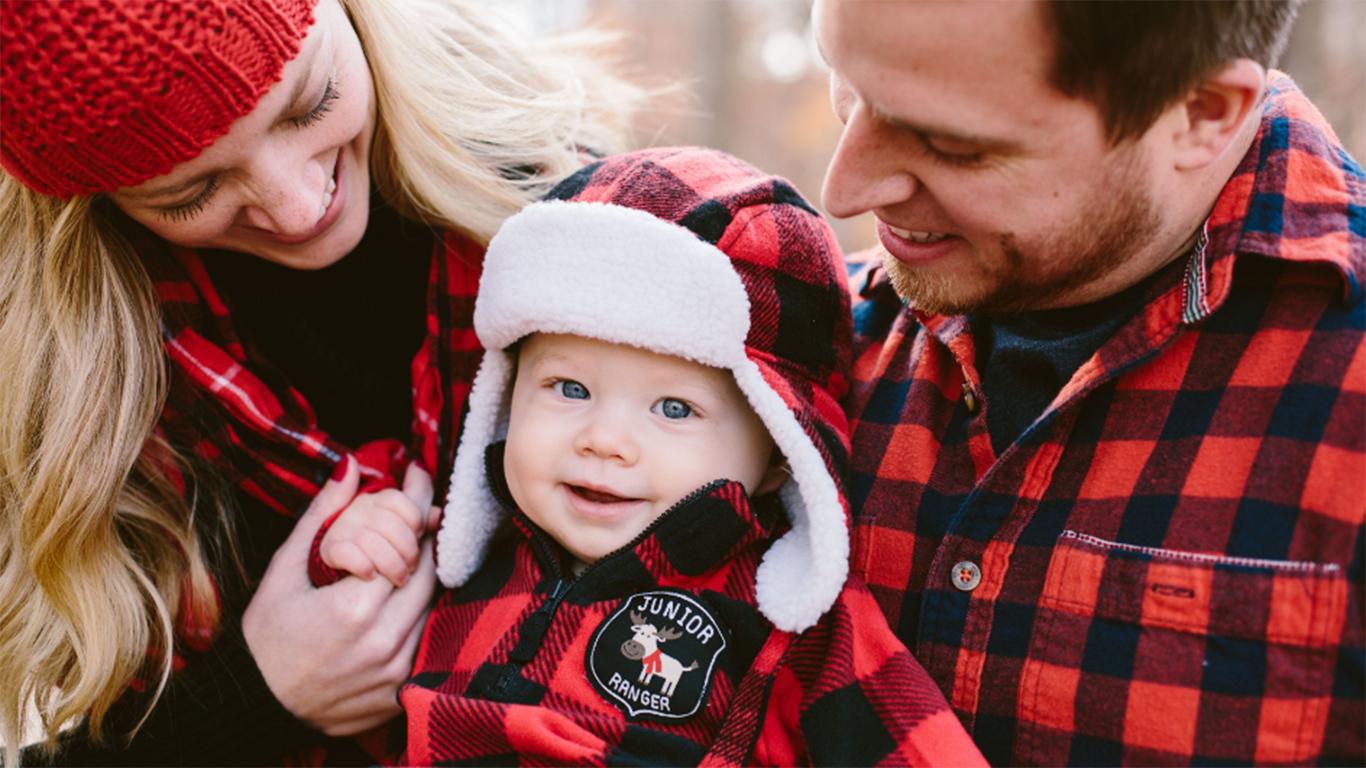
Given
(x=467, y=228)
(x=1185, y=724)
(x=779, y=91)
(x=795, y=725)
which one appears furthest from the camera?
(x=779, y=91)

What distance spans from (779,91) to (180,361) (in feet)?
46.7

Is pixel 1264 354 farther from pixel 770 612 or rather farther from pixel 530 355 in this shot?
pixel 530 355

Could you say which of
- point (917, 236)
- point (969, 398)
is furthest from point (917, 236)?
point (969, 398)

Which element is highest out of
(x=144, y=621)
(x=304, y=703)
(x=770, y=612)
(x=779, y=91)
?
(x=770, y=612)

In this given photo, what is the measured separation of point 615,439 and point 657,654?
13.9 inches

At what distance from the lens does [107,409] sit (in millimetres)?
2098

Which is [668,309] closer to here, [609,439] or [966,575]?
[609,439]

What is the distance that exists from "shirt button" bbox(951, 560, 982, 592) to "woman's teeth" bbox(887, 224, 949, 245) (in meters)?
0.52

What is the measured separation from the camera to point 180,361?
88.0 inches

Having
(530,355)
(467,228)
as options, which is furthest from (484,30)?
(530,355)

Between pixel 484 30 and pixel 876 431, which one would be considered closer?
pixel 876 431

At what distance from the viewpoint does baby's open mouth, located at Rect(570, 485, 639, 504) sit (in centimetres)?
202

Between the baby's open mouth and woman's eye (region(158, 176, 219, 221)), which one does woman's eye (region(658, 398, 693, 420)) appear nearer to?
the baby's open mouth

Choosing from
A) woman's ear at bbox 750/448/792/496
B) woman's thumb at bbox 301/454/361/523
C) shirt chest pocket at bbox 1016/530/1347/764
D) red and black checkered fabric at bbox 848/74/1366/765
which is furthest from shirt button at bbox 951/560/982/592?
woman's thumb at bbox 301/454/361/523
